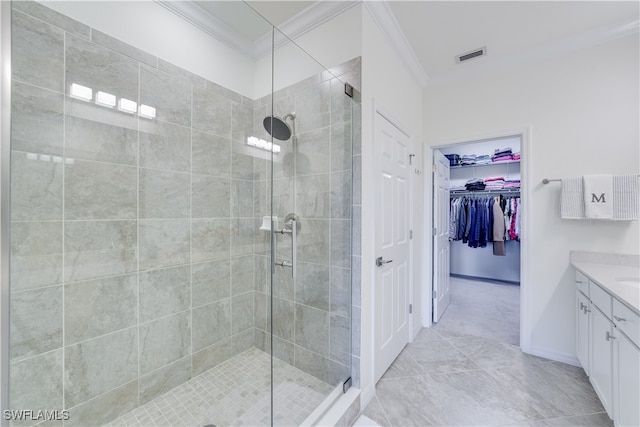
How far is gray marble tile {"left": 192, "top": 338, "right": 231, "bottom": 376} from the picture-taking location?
1.93 meters

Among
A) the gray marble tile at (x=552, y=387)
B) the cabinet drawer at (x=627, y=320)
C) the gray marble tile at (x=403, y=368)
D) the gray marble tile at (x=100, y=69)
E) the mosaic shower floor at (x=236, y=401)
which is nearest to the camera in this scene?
the cabinet drawer at (x=627, y=320)

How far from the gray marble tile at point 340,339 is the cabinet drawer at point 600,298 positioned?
4.87ft

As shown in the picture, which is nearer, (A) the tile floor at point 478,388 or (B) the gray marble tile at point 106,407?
(B) the gray marble tile at point 106,407

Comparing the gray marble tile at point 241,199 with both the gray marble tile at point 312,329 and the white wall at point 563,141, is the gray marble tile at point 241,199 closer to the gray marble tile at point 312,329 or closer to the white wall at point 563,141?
the gray marble tile at point 312,329

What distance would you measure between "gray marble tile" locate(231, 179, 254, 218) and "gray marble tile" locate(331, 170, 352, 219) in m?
0.84

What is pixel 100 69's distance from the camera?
1.47 metres

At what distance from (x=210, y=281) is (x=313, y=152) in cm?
133

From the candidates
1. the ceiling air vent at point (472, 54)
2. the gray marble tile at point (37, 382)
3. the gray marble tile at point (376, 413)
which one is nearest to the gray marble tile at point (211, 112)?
the gray marble tile at point (37, 382)

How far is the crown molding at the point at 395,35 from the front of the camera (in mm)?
1724

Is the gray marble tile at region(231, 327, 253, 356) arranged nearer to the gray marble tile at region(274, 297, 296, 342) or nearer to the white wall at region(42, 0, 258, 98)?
the gray marble tile at region(274, 297, 296, 342)

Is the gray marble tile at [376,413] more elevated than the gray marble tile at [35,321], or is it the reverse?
the gray marble tile at [35,321]

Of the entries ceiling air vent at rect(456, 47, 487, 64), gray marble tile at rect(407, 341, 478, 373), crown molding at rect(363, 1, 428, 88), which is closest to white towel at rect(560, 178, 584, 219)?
ceiling air vent at rect(456, 47, 487, 64)

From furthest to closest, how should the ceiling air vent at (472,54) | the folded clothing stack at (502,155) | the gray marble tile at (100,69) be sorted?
the folded clothing stack at (502,155)
the ceiling air vent at (472,54)
the gray marble tile at (100,69)

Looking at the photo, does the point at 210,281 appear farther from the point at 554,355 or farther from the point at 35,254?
the point at 554,355
